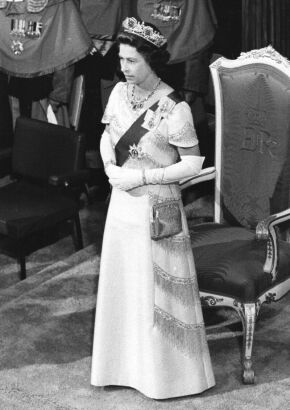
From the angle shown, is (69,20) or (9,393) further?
(69,20)

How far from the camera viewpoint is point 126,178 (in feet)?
13.8

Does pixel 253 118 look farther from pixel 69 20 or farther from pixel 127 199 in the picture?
pixel 69 20

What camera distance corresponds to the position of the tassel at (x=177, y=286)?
429cm

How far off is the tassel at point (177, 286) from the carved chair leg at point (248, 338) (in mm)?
282

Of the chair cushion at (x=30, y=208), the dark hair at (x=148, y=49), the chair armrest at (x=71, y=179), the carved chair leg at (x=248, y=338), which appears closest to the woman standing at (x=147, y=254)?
the dark hair at (x=148, y=49)

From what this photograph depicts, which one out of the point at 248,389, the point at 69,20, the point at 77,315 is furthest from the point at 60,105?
the point at 248,389

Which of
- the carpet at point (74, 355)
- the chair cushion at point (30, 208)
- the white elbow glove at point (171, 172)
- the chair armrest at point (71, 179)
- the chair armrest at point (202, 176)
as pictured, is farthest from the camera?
the chair cushion at point (30, 208)

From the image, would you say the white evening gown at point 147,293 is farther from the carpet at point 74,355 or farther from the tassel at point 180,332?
the carpet at point 74,355

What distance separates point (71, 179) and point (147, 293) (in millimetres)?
1349

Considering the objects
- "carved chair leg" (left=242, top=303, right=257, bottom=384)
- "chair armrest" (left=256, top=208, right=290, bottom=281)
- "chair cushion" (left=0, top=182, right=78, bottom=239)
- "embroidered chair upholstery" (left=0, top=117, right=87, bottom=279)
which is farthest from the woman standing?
"chair cushion" (left=0, top=182, right=78, bottom=239)

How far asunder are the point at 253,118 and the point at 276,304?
95cm

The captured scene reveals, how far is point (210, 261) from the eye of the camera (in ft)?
15.2

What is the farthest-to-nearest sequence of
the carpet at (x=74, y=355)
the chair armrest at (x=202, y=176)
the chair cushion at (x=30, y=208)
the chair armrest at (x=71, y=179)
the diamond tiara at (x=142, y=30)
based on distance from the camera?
1. the chair cushion at (x=30, y=208)
2. the chair armrest at (x=71, y=179)
3. the chair armrest at (x=202, y=176)
4. the carpet at (x=74, y=355)
5. the diamond tiara at (x=142, y=30)

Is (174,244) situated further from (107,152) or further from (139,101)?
(139,101)
